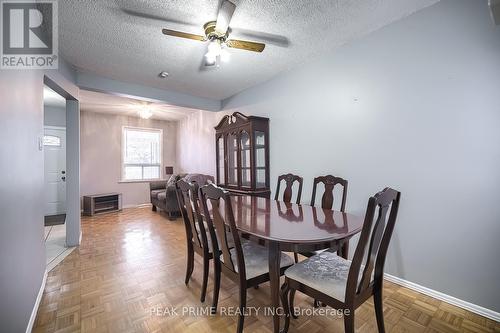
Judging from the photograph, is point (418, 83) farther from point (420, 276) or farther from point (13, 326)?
point (13, 326)

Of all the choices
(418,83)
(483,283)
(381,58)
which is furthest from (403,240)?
(381,58)

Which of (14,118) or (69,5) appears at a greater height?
(69,5)

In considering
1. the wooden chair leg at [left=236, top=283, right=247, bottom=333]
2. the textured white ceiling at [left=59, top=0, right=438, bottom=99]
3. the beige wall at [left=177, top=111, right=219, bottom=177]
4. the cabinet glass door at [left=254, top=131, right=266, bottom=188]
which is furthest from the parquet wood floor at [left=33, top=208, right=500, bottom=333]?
the beige wall at [left=177, top=111, right=219, bottom=177]

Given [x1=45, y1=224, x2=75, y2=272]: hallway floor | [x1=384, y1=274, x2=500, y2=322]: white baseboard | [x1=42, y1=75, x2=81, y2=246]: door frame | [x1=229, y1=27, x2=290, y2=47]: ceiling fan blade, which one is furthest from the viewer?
[x1=42, y1=75, x2=81, y2=246]: door frame

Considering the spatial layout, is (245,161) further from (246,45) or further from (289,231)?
(289,231)

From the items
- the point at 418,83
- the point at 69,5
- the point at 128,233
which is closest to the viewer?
the point at 69,5

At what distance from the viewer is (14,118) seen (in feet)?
4.47

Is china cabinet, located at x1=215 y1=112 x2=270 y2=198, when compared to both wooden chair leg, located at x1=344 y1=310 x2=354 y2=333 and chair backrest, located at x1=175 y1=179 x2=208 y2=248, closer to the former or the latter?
chair backrest, located at x1=175 y1=179 x2=208 y2=248

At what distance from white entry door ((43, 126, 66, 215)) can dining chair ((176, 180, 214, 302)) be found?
4.91m

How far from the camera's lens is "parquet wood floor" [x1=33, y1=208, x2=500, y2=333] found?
57.9 inches

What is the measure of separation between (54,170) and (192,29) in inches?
206

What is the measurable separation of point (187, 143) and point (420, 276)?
17.4 ft

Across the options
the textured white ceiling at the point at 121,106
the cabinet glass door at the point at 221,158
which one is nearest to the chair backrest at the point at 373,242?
the cabinet glass door at the point at 221,158

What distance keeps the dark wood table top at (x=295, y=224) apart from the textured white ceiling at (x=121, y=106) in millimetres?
3763
